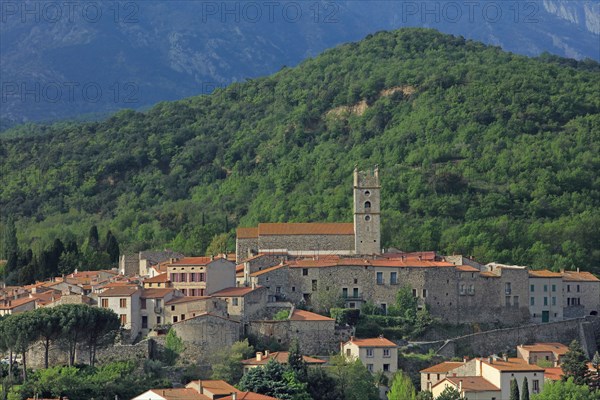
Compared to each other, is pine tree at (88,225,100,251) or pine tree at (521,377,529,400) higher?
pine tree at (88,225,100,251)

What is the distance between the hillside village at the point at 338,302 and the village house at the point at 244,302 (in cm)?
4

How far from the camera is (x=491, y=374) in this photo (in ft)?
217

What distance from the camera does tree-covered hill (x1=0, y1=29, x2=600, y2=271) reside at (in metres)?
95.8

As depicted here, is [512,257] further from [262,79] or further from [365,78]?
[262,79]

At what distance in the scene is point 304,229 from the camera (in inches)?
3127

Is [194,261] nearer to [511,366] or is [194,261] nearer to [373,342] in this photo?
[373,342]

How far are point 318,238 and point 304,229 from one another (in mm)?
918

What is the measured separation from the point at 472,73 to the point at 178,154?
24.4 m

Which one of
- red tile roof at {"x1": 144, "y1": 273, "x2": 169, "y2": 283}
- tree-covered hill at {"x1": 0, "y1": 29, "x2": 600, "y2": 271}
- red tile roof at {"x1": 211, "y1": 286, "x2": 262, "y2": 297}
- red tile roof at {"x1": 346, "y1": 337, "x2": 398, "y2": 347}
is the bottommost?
red tile roof at {"x1": 346, "y1": 337, "x2": 398, "y2": 347}

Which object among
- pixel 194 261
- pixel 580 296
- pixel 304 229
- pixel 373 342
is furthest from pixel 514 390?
pixel 304 229

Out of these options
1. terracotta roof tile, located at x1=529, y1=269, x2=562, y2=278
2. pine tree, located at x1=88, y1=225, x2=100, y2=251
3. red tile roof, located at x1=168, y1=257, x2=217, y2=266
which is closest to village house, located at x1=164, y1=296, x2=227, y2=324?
red tile roof, located at x1=168, y1=257, x2=217, y2=266

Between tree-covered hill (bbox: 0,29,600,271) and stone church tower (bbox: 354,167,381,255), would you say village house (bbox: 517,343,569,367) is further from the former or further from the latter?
tree-covered hill (bbox: 0,29,600,271)

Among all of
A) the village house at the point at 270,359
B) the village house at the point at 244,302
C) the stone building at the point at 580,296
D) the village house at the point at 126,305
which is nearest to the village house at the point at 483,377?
the village house at the point at 270,359

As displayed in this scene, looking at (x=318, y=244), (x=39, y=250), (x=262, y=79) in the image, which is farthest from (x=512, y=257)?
(x=262, y=79)
